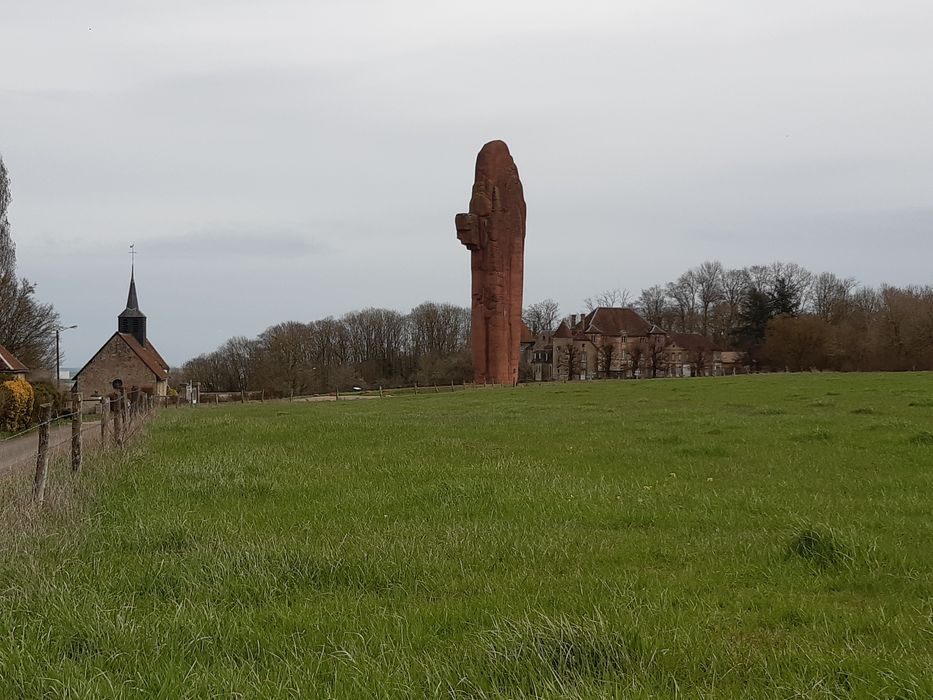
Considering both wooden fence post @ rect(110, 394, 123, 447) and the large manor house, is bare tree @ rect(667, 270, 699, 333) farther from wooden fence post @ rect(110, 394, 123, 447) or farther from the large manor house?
wooden fence post @ rect(110, 394, 123, 447)

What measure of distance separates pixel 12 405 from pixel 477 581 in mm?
28499

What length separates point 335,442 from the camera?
15297mm

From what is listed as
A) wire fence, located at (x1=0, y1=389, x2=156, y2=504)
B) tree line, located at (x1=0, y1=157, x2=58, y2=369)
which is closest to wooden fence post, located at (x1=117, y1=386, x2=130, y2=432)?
wire fence, located at (x1=0, y1=389, x2=156, y2=504)

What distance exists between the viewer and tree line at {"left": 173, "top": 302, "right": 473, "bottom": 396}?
9331 cm

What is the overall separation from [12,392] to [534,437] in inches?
857

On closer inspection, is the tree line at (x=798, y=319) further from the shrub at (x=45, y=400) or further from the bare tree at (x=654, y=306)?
the shrub at (x=45, y=400)

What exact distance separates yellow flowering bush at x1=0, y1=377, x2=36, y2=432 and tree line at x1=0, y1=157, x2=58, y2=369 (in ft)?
61.5

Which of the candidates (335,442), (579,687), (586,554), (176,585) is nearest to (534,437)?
(335,442)

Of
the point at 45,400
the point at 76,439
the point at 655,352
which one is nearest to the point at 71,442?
the point at 76,439

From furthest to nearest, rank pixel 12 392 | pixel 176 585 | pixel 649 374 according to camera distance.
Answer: pixel 649 374, pixel 12 392, pixel 176 585

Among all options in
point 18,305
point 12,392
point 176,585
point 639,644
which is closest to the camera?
point 639,644

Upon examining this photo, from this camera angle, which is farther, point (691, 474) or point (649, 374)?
point (649, 374)

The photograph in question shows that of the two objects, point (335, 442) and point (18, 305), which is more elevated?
point (18, 305)

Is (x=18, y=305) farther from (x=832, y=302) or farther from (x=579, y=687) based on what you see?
(x=832, y=302)
